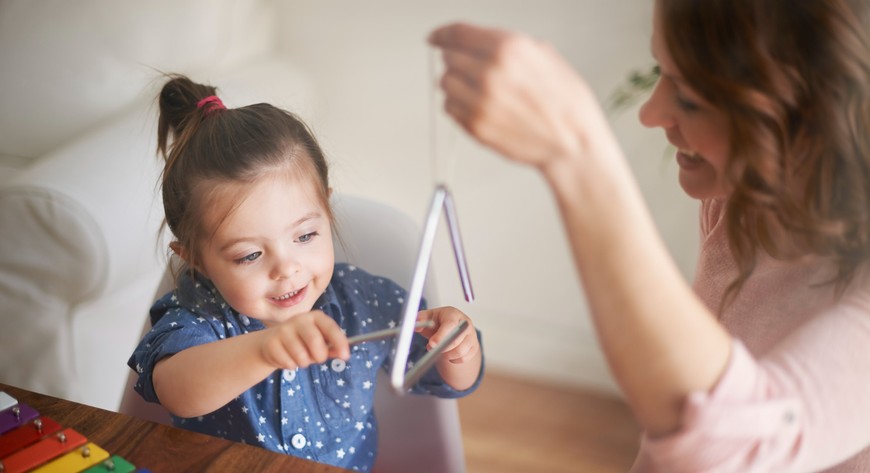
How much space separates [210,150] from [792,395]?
0.41 meters

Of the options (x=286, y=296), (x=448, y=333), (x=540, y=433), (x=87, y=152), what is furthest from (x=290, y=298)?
(x=540, y=433)

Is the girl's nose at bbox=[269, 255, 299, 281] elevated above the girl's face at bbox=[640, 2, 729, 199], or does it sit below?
below

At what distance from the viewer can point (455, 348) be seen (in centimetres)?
63

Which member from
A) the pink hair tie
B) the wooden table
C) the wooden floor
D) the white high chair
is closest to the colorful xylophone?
the wooden table

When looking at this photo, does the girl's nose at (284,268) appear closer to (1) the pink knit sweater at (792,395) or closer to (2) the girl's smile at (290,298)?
(2) the girl's smile at (290,298)

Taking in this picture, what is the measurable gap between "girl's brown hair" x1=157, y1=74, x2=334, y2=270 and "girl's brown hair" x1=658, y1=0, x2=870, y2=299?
0.28 m

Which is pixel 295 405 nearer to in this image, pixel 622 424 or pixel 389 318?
pixel 389 318

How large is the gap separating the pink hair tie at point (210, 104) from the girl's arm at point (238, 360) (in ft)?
0.53

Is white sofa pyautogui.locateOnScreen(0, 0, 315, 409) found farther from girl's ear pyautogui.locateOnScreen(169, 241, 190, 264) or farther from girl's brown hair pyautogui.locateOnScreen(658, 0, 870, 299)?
girl's brown hair pyautogui.locateOnScreen(658, 0, 870, 299)

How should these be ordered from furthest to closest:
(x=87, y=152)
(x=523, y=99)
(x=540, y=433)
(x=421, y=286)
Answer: (x=540, y=433) → (x=87, y=152) → (x=421, y=286) → (x=523, y=99)

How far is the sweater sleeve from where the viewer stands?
0.41m

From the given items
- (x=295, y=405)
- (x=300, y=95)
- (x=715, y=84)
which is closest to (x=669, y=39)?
(x=715, y=84)

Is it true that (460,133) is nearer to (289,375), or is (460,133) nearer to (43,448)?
(289,375)

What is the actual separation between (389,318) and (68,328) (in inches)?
12.3
